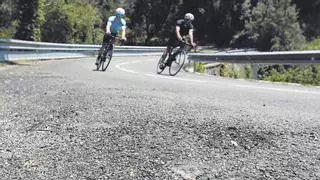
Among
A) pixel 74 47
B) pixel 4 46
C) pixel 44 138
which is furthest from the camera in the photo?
pixel 74 47

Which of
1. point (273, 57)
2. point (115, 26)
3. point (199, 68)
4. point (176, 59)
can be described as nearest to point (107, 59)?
point (115, 26)

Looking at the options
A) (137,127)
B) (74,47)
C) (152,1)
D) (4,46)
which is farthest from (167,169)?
(152,1)

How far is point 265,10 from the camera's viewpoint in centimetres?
6400

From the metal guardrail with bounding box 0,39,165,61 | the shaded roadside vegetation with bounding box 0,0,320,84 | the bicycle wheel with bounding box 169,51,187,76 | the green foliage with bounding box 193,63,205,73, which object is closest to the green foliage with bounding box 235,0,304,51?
the shaded roadside vegetation with bounding box 0,0,320,84

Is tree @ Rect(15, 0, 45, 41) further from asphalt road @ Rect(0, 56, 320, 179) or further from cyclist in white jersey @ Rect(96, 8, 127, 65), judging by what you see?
asphalt road @ Rect(0, 56, 320, 179)

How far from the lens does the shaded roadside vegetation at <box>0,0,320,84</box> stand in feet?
157

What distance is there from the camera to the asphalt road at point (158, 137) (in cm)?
408

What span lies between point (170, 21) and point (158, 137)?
252ft

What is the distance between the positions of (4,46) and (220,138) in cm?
1589

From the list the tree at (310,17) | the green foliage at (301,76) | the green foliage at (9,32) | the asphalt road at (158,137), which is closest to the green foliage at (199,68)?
the green foliage at (301,76)

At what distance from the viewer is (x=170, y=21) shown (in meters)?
80.8

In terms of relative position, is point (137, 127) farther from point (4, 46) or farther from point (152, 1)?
point (152, 1)

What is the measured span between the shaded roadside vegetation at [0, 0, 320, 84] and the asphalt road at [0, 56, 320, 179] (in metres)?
26.3

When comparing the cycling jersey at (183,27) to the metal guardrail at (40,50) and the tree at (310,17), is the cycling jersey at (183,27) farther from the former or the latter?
the tree at (310,17)
